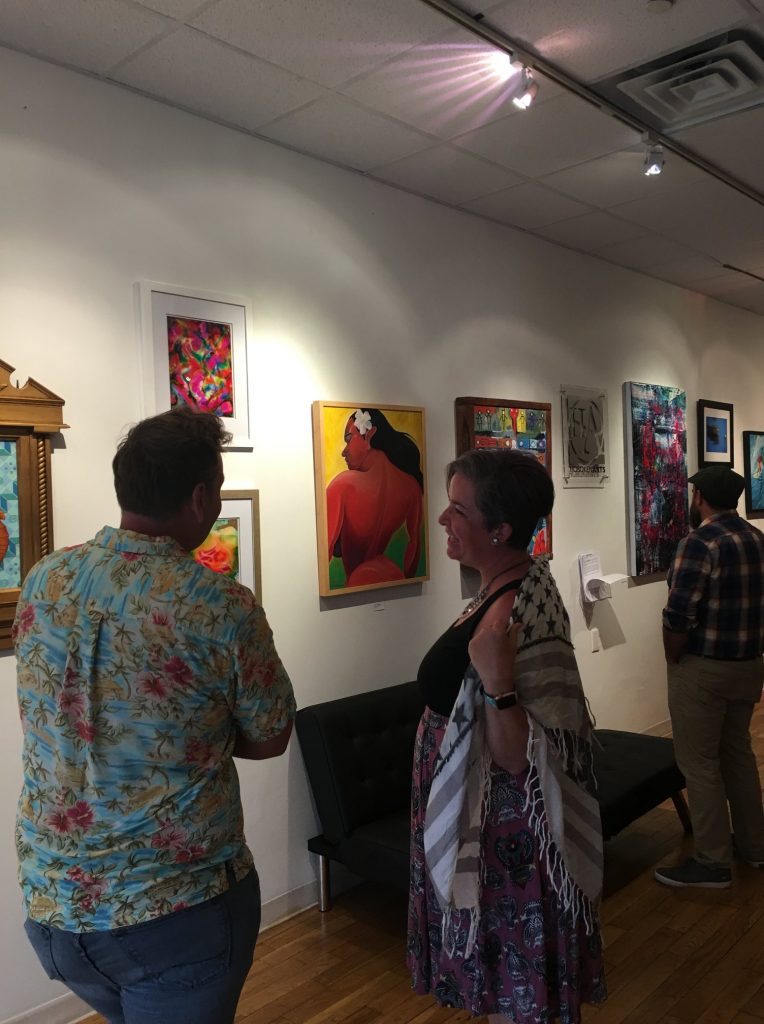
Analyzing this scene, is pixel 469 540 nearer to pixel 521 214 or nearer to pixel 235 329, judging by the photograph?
pixel 235 329

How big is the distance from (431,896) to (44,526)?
1530mm

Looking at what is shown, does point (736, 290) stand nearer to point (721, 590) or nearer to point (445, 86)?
point (721, 590)

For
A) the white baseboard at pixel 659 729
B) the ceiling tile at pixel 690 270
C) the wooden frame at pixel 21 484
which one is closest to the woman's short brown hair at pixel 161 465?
the wooden frame at pixel 21 484

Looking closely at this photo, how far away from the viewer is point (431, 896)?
6.41 feet

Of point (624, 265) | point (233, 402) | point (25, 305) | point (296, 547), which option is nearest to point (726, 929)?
point (296, 547)

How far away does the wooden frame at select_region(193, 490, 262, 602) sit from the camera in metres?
3.04

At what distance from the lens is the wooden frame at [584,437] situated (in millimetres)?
4840

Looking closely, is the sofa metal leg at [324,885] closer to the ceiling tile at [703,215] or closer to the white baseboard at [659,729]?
the white baseboard at [659,729]

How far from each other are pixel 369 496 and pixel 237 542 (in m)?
0.72

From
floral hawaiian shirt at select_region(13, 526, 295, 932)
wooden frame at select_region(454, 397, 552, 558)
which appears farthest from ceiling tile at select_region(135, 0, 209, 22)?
wooden frame at select_region(454, 397, 552, 558)

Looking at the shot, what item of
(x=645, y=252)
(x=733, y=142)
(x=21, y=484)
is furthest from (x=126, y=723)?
(x=645, y=252)

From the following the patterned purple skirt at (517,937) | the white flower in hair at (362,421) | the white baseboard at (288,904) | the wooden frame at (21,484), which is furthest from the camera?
the white flower in hair at (362,421)

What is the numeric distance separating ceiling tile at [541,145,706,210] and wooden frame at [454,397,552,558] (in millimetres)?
1056

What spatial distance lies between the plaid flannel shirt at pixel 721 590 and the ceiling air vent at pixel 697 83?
156 centimetres
